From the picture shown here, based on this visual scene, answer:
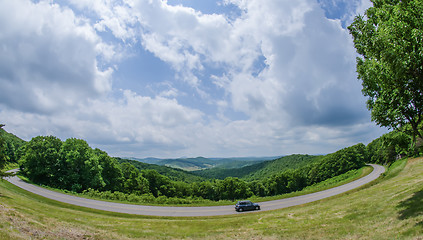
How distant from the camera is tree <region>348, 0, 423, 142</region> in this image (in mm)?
11445

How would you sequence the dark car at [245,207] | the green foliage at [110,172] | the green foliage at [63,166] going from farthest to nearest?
the green foliage at [110,172]
the green foliage at [63,166]
the dark car at [245,207]

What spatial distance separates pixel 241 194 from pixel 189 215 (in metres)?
59.7

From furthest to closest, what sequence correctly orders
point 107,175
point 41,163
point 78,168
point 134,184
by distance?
point 134,184, point 107,175, point 41,163, point 78,168

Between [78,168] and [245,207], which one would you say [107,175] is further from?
[245,207]

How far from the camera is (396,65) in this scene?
37.4 ft

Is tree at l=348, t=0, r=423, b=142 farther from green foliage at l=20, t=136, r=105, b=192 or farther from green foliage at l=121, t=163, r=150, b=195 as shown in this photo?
green foliage at l=121, t=163, r=150, b=195

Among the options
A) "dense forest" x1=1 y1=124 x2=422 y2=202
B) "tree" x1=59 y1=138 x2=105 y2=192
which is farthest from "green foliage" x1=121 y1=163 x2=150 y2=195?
"tree" x1=59 y1=138 x2=105 y2=192

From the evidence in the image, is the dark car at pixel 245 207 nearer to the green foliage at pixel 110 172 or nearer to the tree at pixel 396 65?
the tree at pixel 396 65

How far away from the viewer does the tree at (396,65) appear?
11.4 meters

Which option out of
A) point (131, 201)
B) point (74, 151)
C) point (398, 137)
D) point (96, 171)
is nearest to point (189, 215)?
point (131, 201)

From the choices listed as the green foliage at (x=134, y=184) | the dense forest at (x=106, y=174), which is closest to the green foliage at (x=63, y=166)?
the dense forest at (x=106, y=174)

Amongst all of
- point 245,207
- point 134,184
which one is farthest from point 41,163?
point 245,207

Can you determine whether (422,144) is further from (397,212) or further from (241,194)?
(241,194)

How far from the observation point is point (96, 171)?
58844 millimetres
